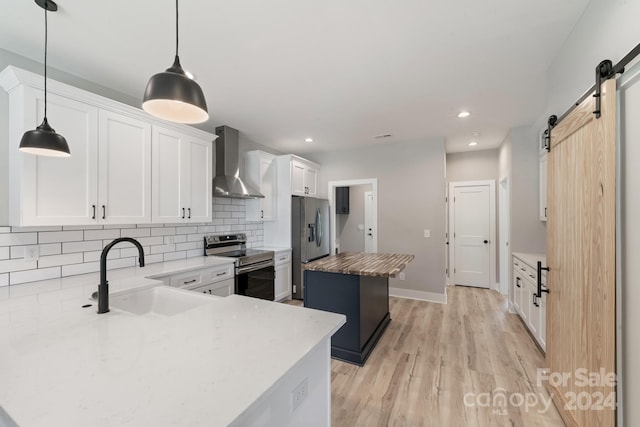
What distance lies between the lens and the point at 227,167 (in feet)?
12.2

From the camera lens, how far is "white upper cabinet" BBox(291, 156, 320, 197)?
4.50 metres

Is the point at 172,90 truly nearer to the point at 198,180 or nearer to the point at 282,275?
the point at 198,180

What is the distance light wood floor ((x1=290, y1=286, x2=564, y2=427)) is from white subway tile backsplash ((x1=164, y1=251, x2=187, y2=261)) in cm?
215

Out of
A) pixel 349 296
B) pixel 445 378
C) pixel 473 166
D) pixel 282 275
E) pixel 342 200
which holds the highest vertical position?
pixel 473 166

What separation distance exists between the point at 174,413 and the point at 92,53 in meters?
2.60

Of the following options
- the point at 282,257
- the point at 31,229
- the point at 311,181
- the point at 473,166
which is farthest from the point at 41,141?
the point at 473,166

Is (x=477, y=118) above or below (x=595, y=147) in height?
above

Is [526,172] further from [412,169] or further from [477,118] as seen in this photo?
[412,169]

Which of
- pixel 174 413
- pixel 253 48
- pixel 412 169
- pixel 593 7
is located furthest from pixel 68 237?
pixel 412 169

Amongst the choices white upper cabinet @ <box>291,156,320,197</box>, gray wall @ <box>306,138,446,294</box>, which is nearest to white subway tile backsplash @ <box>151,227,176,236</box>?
white upper cabinet @ <box>291,156,320,197</box>

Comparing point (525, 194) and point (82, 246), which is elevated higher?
point (525, 194)

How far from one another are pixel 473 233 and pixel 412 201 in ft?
5.47

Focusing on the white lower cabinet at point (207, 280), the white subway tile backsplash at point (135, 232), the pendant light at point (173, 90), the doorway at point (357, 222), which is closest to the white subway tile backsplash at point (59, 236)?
the white subway tile backsplash at point (135, 232)

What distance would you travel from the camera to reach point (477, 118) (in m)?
3.44
